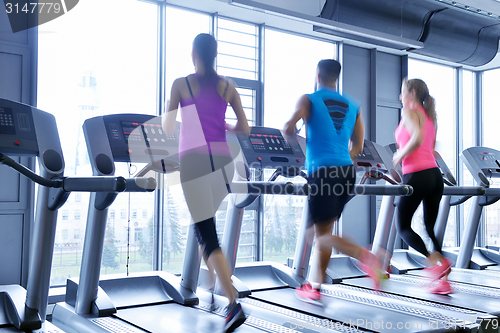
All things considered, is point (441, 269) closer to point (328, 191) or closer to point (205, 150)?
point (328, 191)

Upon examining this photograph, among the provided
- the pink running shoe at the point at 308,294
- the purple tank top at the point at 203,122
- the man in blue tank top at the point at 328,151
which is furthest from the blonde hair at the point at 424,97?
the purple tank top at the point at 203,122

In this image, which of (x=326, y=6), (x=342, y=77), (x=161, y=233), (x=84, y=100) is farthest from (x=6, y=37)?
(x=342, y=77)

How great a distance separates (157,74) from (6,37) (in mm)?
1268

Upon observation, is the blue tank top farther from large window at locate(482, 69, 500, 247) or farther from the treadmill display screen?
large window at locate(482, 69, 500, 247)

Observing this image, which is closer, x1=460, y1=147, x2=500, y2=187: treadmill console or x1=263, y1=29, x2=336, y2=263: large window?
x1=460, y1=147, x2=500, y2=187: treadmill console

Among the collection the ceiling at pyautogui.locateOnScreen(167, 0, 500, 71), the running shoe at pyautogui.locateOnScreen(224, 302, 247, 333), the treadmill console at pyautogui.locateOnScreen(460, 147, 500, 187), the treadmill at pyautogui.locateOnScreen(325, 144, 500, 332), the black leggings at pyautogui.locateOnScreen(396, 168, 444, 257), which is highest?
the ceiling at pyautogui.locateOnScreen(167, 0, 500, 71)

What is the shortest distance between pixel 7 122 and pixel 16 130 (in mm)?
56

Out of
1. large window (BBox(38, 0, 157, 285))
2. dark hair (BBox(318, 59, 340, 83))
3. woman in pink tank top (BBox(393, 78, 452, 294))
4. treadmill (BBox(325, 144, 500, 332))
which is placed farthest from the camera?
large window (BBox(38, 0, 157, 285))

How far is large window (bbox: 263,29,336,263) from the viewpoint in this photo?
5020mm

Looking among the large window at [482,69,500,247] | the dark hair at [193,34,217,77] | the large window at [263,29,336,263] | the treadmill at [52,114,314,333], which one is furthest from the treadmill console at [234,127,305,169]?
the large window at [482,69,500,247]

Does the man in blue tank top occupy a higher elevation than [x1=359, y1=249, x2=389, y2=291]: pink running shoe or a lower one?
higher

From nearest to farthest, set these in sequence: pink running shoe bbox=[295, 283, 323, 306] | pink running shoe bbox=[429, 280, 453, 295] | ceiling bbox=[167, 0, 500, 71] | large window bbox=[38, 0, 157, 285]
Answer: pink running shoe bbox=[295, 283, 323, 306]
pink running shoe bbox=[429, 280, 453, 295]
large window bbox=[38, 0, 157, 285]
ceiling bbox=[167, 0, 500, 71]

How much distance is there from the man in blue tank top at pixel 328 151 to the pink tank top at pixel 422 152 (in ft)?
2.35

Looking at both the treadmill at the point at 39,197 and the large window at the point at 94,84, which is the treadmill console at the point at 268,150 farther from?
the large window at the point at 94,84
